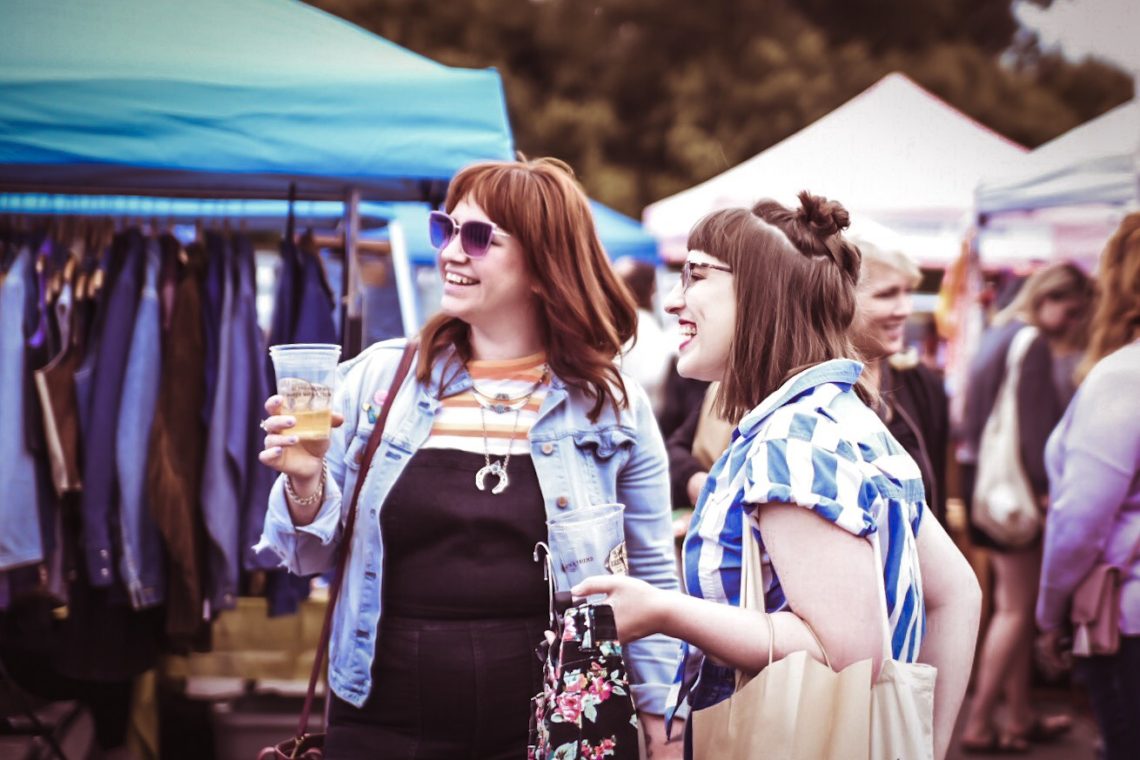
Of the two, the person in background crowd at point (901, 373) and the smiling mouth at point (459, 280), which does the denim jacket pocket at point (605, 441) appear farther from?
the person in background crowd at point (901, 373)

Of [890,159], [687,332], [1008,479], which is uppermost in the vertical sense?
[890,159]

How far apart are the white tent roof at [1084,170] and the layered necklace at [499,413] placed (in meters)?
3.74

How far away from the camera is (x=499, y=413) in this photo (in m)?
2.46

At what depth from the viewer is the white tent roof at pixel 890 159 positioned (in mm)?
7758

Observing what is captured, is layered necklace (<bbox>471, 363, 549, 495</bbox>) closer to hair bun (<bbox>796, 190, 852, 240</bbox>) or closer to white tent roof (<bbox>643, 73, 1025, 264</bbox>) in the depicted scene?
hair bun (<bbox>796, 190, 852, 240</bbox>)

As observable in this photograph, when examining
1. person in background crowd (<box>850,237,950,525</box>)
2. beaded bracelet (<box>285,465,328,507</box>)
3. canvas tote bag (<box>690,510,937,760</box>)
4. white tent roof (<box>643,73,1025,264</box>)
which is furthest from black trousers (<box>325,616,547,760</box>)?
white tent roof (<box>643,73,1025,264</box>)

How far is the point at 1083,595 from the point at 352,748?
2.08 metres

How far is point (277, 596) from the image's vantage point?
3.88 metres

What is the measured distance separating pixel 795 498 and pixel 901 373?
2196 millimetres

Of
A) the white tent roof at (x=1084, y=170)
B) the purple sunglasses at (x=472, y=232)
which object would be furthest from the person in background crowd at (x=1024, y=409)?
the purple sunglasses at (x=472, y=232)

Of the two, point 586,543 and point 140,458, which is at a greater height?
point 586,543

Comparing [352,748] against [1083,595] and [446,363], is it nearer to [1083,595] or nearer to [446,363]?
[446,363]

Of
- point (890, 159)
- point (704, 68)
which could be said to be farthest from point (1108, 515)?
point (704, 68)

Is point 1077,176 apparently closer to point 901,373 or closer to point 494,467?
point 901,373
